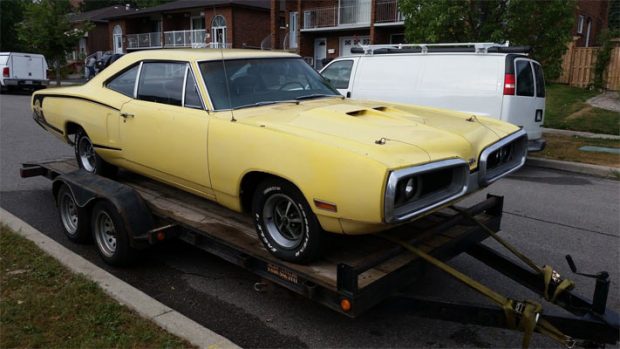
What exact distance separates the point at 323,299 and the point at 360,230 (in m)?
0.48

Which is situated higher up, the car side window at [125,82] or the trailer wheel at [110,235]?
the car side window at [125,82]

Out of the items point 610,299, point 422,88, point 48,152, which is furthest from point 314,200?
point 48,152

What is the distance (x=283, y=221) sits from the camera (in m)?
3.58

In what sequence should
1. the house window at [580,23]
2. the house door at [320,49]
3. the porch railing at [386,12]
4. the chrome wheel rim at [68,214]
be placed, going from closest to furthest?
the chrome wheel rim at [68,214], the house window at [580,23], the porch railing at [386,12], the house door at [320,49]

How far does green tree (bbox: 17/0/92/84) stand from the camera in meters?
32.3

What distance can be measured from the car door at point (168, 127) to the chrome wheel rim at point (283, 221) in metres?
0.69

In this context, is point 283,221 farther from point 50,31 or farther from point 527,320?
point 50,31

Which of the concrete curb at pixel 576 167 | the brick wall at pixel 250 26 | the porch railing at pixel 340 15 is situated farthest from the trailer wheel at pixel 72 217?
the brick wall at pixel 250 26

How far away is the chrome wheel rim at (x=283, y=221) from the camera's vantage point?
351 centimetres

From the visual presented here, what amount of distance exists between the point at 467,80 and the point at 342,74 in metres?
2.71

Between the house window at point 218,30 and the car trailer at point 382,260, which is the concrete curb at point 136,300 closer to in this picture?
the car trailer at point 382,260

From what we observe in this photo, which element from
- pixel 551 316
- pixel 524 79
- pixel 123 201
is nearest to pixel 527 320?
pixel 551 316

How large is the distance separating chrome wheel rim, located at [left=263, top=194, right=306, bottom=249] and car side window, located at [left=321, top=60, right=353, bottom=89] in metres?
7.24

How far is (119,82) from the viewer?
532 cm
